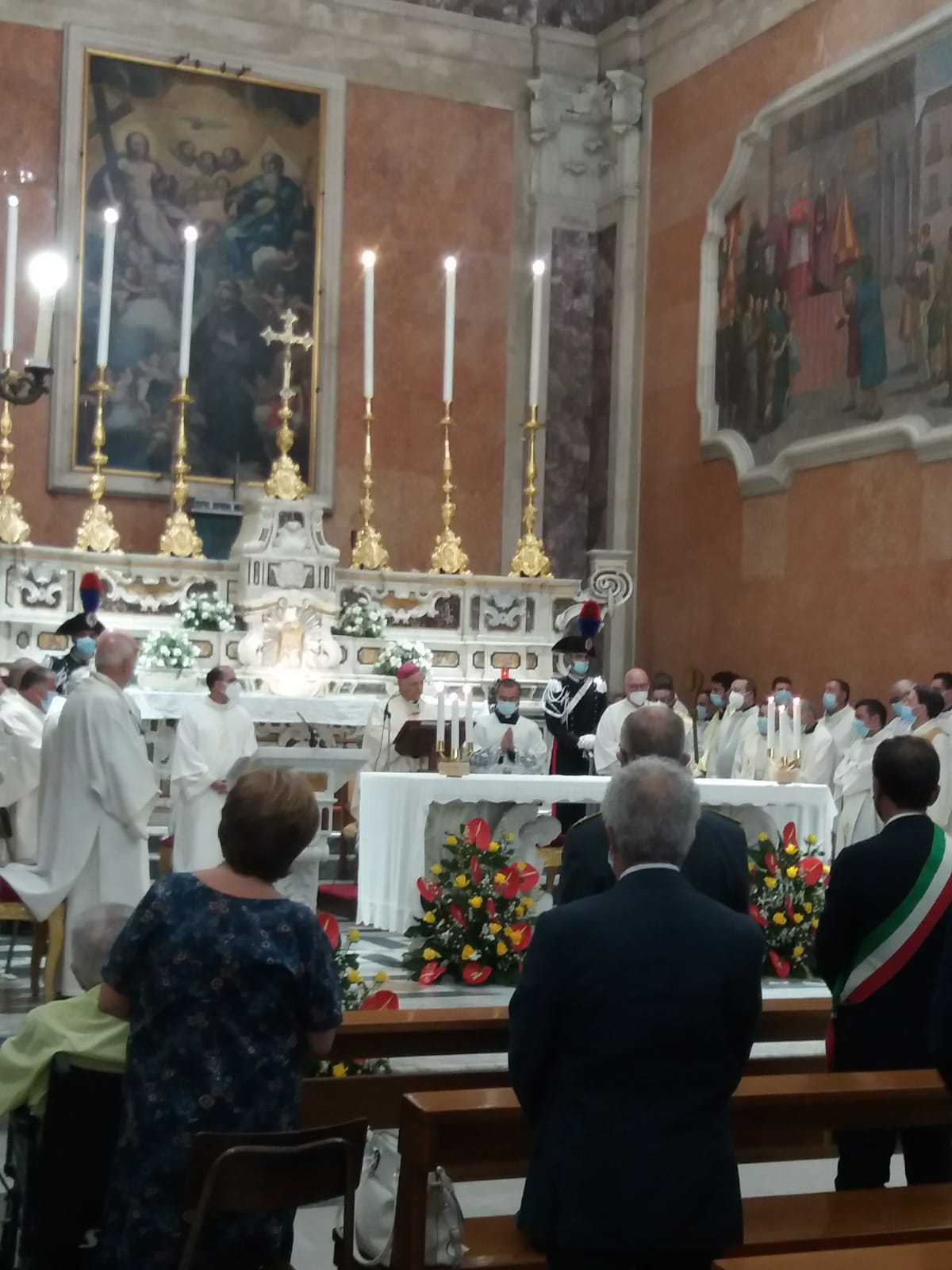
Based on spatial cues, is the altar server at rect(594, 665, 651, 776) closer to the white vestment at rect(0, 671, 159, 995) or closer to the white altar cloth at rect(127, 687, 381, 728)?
the white altar cloth at rect(127, 687, 381, 728)

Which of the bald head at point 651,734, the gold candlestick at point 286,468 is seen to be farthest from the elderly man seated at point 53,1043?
the gold candlestick at point 286,468

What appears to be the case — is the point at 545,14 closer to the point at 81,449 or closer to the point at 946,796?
the point at 81,449

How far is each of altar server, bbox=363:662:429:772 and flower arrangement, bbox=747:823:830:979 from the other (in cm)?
377

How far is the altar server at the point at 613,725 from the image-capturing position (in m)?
11.2

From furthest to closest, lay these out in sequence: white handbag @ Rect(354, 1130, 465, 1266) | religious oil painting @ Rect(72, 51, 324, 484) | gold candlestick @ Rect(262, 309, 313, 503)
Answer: religious oil painting @ Rect(72, 51, 324, 484), gold candlestick @ Rect(262, 309, 313, 503), white handbag @ Rect(354, 1130, 465, 1266)

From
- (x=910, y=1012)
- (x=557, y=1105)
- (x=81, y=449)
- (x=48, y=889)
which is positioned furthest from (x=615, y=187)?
(x=557, y=1105)

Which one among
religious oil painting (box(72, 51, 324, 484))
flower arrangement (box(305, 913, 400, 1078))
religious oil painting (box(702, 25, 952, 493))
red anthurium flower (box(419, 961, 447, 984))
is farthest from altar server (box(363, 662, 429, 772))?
flower arrangement (box(305, 913, 400, 1078))

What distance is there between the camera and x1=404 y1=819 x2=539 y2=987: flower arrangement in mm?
8227

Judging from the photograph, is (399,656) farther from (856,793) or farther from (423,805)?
(423,805)

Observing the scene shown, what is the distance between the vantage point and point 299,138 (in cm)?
1731

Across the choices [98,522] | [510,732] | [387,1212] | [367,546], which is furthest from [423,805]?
[367,546]

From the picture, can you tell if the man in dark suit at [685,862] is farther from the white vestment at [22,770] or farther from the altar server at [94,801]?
the white vestment at [22,770]

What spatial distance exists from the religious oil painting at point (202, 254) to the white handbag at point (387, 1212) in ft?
43.1

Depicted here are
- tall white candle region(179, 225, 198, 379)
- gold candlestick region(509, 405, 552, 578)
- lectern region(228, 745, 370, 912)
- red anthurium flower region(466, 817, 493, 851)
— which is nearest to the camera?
red anthurium flower region(466, 817, 493, 851)
